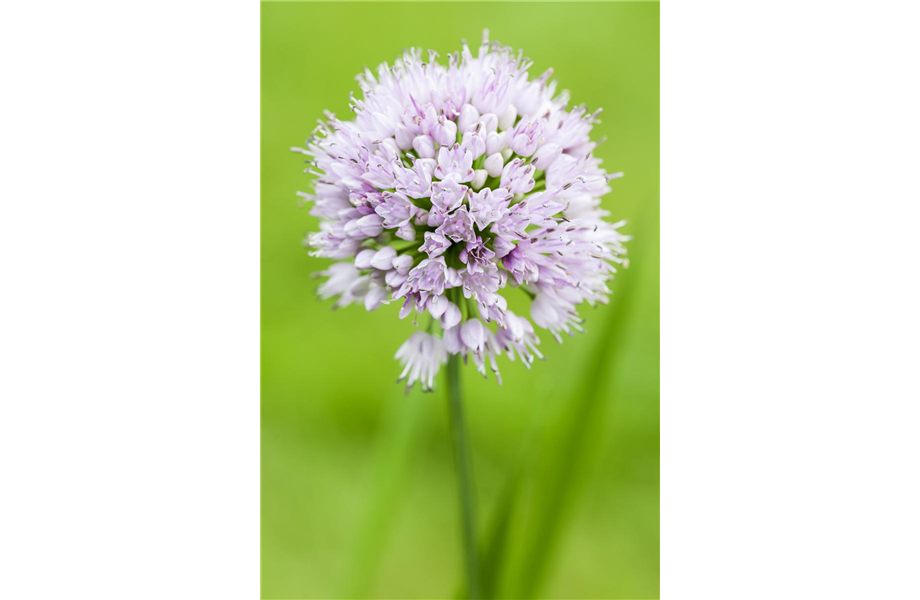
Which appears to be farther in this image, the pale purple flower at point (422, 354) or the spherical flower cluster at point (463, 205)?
the pale purple flower at point (422, 354)

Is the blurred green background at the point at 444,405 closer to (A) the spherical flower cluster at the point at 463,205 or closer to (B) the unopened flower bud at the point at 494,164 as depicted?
(A) the spherical flower cluster at the point at 463,205

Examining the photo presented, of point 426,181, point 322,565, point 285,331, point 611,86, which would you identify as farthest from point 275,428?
point 611,86

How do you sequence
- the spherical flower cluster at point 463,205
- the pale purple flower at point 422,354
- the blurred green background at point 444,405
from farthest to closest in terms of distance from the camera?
the blurred green background at point 444,405
the pale purple flower at point 422,354
the spherical flower cluster at point 463,205

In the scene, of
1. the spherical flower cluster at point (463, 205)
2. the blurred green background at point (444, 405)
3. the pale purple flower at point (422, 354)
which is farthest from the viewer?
the blurred green background at point (444, 405)

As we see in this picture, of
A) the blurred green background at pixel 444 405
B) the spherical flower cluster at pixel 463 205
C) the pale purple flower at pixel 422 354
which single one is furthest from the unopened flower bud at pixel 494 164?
the blurred green background at pixel 444 405

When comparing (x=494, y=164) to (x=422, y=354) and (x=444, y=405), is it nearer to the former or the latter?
(x=422, y=354)

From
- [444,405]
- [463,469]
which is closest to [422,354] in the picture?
[463,469]

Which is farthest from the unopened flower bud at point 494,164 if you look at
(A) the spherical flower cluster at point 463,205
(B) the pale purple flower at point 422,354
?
(B) the pale purple flower at point 422,354

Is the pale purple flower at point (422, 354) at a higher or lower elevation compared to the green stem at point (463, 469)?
higher
